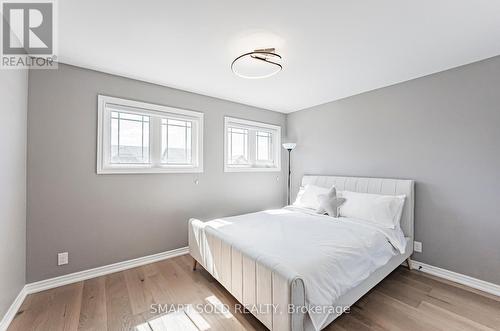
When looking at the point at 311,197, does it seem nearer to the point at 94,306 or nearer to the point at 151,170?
the point at 151,170

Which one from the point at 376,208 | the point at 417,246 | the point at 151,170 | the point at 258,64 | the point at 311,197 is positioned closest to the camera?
the point at 258,64

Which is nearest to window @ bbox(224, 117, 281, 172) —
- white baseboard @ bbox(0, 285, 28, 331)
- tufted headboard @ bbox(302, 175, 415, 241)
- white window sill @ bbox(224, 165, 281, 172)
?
white window sill @ bbox(224, 165, 281, 172)

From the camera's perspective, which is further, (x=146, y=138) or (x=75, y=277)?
(x=146, y=138)

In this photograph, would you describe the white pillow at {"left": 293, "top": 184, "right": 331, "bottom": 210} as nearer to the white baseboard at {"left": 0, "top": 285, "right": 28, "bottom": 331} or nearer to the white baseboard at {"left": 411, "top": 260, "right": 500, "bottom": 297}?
the white baseboard at {"left": 411, "top": 260, "right": 500, "bottom": 297}

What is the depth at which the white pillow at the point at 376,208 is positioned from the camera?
2.50m

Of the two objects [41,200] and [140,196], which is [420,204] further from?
[41,200]

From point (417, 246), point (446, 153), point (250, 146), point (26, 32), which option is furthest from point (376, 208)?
point (26, 32)

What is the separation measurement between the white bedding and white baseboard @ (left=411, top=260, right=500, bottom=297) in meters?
0.56

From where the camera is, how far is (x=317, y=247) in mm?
1820

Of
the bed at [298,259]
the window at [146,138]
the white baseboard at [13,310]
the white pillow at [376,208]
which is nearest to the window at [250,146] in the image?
the window at [146,138]

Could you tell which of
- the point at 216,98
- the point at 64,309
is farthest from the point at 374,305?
the point at 216,98

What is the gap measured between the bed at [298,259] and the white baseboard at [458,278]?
0.24 metres

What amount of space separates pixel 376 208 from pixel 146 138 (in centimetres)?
315

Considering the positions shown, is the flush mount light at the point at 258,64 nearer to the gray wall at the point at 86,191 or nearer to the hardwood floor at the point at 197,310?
the gray wall at the point at 86,191
